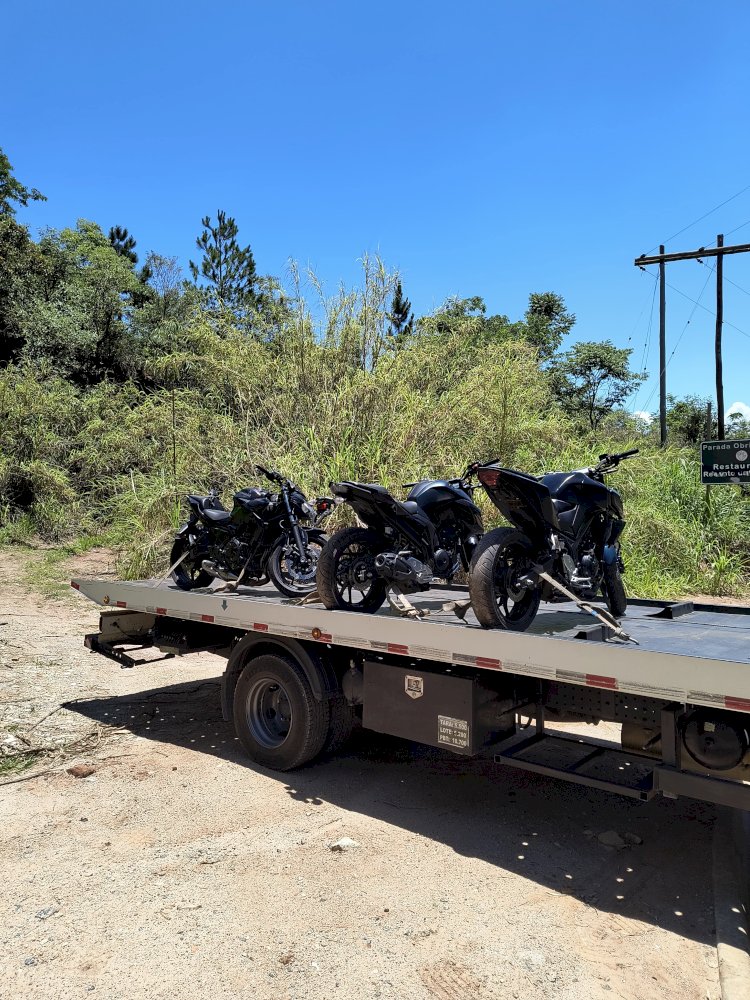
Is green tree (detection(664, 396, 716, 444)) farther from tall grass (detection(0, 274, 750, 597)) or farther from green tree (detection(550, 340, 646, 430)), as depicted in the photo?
tall grass (detection(0, 274, 750, 597))

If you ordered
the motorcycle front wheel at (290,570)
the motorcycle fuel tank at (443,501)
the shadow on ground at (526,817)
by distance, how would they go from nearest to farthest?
the shadow on ground at (526,817) < the motorcycle fuel tank at (443,501) < the motorcycle front wheel at (290,570)

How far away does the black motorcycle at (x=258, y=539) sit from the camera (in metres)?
6.62

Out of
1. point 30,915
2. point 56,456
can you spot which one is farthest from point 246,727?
point 56,456

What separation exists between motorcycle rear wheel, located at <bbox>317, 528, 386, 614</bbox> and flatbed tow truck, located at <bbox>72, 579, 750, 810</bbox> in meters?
0.19

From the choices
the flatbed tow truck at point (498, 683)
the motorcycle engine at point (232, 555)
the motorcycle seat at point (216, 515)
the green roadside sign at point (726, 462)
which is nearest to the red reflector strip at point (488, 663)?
the flatbed tow truck at point (498, 683)

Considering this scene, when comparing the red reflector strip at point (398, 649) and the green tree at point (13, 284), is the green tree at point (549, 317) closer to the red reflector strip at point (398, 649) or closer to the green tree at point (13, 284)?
the green tree at point (13, 284)

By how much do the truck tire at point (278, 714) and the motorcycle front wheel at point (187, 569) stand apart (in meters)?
2.26

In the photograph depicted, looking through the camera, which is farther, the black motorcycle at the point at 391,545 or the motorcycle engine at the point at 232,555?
the motorcycle engine at the point at 232,555

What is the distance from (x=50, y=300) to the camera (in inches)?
968

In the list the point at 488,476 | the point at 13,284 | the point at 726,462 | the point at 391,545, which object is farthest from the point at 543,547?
the point at 13,284

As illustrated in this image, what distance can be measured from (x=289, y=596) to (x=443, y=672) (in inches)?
97.8

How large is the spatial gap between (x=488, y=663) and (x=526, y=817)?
4.10ft

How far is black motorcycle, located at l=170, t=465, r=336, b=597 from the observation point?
6617mm

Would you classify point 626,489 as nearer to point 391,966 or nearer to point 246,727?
point 246,727
